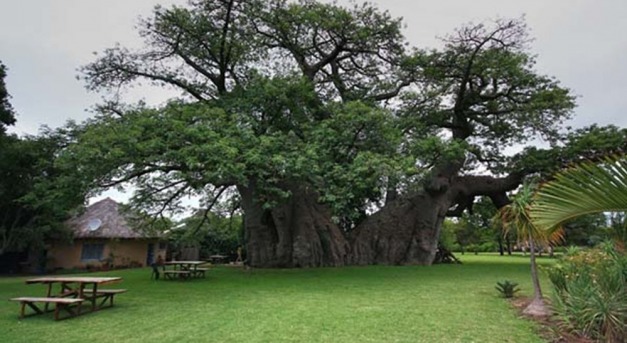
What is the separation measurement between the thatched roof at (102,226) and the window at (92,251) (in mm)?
726

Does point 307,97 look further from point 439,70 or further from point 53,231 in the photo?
point 53,231

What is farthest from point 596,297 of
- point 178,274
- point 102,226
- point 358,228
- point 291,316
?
point 102,226

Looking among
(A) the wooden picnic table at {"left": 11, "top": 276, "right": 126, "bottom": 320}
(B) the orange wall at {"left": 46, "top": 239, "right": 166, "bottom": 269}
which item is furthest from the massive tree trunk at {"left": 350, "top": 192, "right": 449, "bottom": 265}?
(B) the orange wall at {"left": 46, "top": 239, "right": 166, "bottom": 269}

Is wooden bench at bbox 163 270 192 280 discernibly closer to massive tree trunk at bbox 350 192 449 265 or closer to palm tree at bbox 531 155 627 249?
massive tree trunk at bbox 350 192 449 265

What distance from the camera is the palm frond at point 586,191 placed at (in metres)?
2.29

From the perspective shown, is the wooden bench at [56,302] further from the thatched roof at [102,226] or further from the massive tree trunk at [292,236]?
the thatched roof at [102,226]

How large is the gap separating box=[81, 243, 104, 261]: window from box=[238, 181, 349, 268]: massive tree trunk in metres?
9.32

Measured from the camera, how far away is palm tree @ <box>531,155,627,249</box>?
2291 millimetres

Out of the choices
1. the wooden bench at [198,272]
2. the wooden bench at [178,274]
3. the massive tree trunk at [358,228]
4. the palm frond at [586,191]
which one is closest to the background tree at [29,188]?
the wooden bench at [178,274]

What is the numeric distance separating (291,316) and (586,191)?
5345 mm

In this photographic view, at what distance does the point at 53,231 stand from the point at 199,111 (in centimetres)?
1235

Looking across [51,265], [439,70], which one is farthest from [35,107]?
[439,70]

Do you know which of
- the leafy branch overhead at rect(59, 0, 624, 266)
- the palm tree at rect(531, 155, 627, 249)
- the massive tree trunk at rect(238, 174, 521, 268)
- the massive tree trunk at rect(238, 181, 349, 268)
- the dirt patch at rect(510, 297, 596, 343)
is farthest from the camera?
the massive tree trunk at rect(238, 174, 521, 268)

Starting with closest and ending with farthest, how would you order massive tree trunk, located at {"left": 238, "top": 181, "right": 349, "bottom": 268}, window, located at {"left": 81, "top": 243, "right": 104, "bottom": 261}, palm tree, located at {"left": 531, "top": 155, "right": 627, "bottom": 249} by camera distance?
palm tree, located at {"left": 531, "top": 155, "right": 627, "bottom": 249}, massive tree trunk, located at {"left": 238, "top": 181, "right": 349, "bottom": 268}, window, located at {"left": 81, "top": 243, "right": 104, "bottom": 261}
